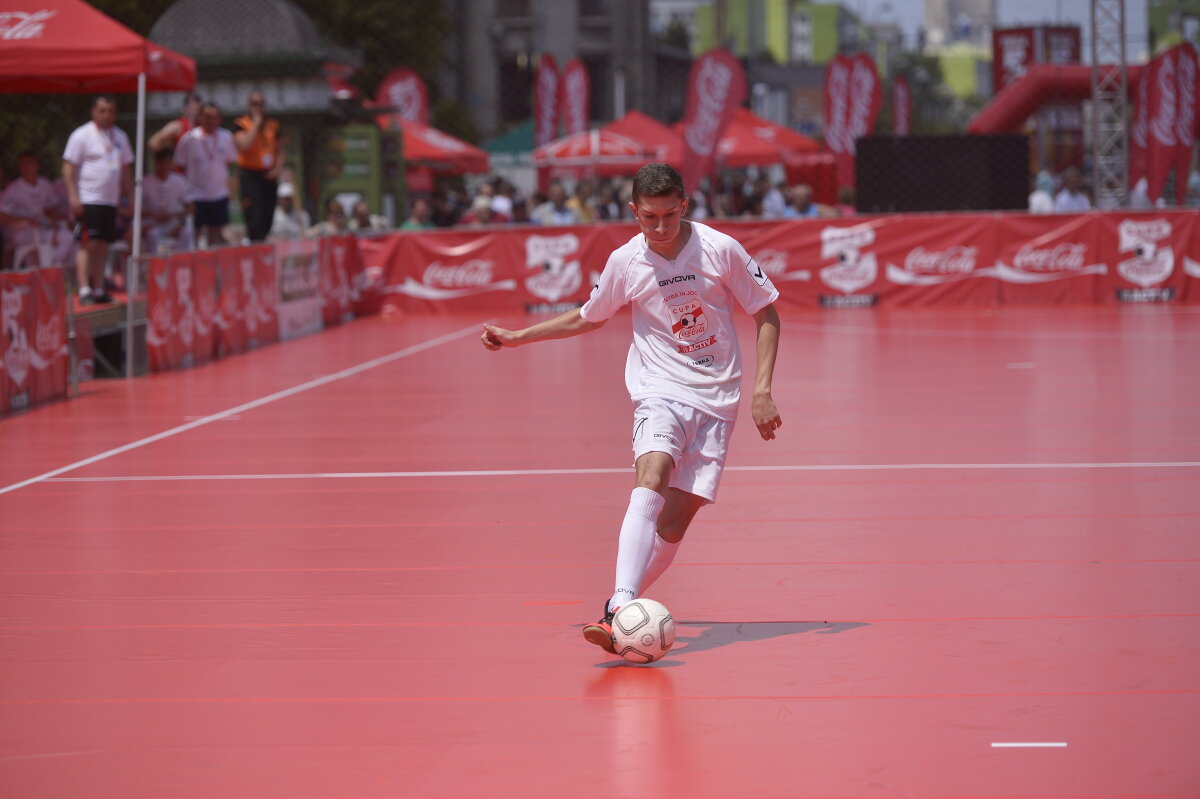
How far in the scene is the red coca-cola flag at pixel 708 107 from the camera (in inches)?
1213

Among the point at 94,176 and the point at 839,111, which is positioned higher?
the point at 839,111

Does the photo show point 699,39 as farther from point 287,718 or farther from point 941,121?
point 287,718

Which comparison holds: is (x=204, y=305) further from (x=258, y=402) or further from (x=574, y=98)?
(x=574, y=98)

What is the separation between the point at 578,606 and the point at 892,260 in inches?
767

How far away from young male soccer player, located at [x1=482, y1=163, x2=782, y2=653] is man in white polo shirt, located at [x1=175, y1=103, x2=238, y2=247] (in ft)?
40.1

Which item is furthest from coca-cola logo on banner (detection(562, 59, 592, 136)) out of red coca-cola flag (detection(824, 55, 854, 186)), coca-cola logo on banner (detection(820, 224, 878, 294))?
coca-cola logo on banner (detection(820, 224, 878, 294))

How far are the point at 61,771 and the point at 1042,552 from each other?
4.69 meters

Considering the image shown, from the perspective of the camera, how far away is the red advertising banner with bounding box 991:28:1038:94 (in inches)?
2164

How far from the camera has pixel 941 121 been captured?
11712cm

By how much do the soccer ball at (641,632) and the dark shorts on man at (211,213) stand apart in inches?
546

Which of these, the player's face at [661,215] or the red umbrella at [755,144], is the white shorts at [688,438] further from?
the red umbrella at [755,144]

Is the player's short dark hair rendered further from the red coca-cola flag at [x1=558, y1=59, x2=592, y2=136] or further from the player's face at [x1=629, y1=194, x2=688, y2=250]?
the red coca-cola flag at [x1=558, y1=59, x2=592, y2=136]

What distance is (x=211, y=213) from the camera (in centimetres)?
1880

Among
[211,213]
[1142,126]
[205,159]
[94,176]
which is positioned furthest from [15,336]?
[1142,126]
